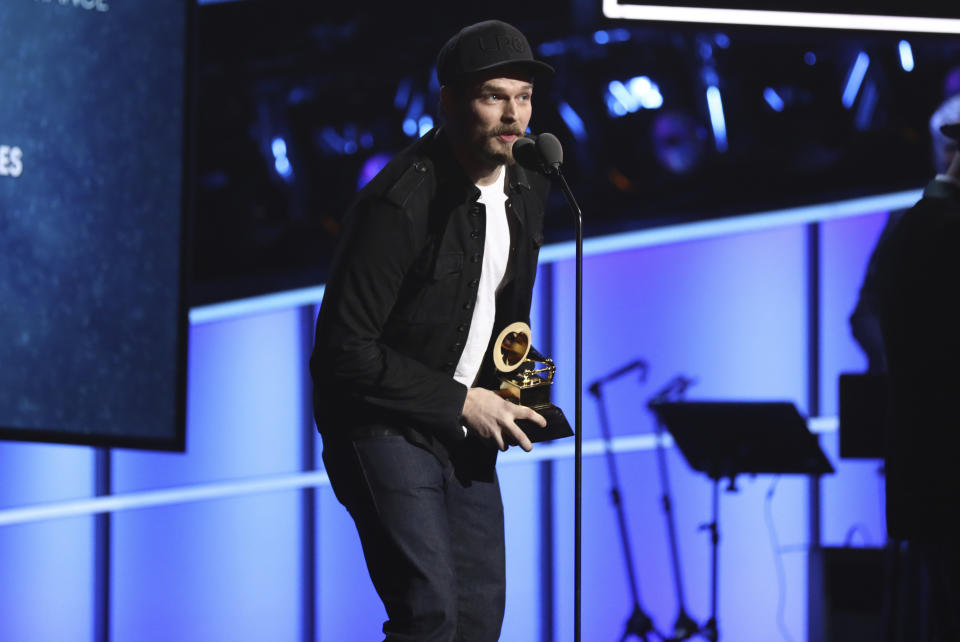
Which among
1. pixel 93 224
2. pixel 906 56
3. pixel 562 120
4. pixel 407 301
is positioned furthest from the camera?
pixel 906 56

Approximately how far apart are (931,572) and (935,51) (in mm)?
2855

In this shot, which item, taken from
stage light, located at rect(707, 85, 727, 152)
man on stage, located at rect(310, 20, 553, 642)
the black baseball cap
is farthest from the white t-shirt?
stage light, located at rect(707, 85, 727, 152)

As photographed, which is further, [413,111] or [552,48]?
[552,48]

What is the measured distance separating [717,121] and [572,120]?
0.59 m

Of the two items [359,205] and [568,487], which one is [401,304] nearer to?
[359,205]

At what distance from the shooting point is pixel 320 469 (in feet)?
14.1

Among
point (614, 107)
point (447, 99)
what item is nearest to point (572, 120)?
point (614, 107)

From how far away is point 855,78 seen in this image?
4648 millimetres

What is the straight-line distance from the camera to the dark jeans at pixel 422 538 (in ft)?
7.53

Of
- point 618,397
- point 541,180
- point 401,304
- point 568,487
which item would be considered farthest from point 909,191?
point 401,304

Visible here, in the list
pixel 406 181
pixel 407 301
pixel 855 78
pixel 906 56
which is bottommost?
pixel 407 301

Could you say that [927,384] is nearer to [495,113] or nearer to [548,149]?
[548,149]

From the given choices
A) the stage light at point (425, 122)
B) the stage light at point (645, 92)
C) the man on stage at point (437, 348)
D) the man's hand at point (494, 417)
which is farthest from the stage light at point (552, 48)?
the man's hand at point (494, 417)

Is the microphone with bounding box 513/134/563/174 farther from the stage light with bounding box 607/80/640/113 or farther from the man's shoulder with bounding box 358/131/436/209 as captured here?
the stage light with bounding box 607/80/640/113
